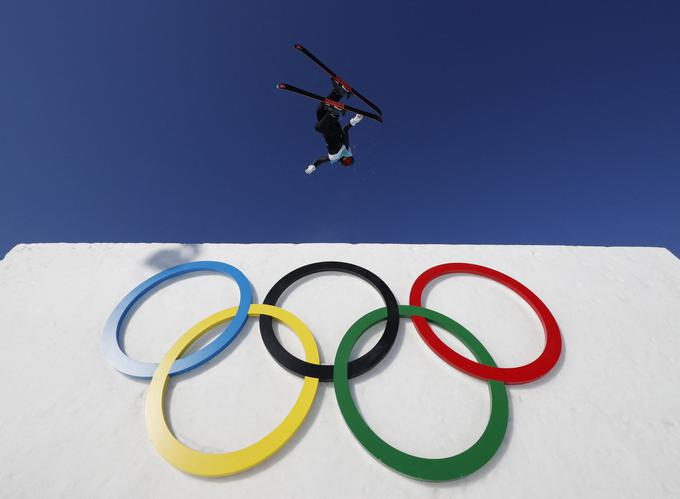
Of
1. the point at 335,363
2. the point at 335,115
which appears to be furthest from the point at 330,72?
the point at 335,363

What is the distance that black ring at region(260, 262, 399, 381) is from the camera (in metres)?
2.51

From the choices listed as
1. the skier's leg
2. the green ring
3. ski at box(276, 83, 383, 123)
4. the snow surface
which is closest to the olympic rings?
the green ring

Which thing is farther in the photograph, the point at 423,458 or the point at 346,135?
the point at 346,135

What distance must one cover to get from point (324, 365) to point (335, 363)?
0.35 feet

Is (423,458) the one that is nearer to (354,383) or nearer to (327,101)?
(354,383)

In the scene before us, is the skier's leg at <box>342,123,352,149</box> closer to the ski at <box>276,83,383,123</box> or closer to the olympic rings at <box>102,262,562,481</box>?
the ski at <box>276,83,383,123</box>

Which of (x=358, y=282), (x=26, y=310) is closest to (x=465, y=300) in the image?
(x=358, y=282)

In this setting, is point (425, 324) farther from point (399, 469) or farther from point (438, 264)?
point (399, 469)

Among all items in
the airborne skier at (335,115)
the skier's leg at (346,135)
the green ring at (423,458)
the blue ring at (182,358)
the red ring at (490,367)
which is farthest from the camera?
the skier's leg at (346,135)

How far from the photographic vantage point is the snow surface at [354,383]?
2.05 m

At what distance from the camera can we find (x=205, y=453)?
2.13 m

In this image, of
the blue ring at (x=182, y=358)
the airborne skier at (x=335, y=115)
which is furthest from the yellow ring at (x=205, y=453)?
the airborne skier at (x=335, y=115)

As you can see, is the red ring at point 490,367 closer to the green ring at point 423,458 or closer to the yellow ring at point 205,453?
the green ring at point 423,458

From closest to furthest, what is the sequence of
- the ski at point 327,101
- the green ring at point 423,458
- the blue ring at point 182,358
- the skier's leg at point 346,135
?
the green ring at point 423,458 < the blue ring at point 182,358 < the ski at point 327,101 < the skier's leg at point 346,135
